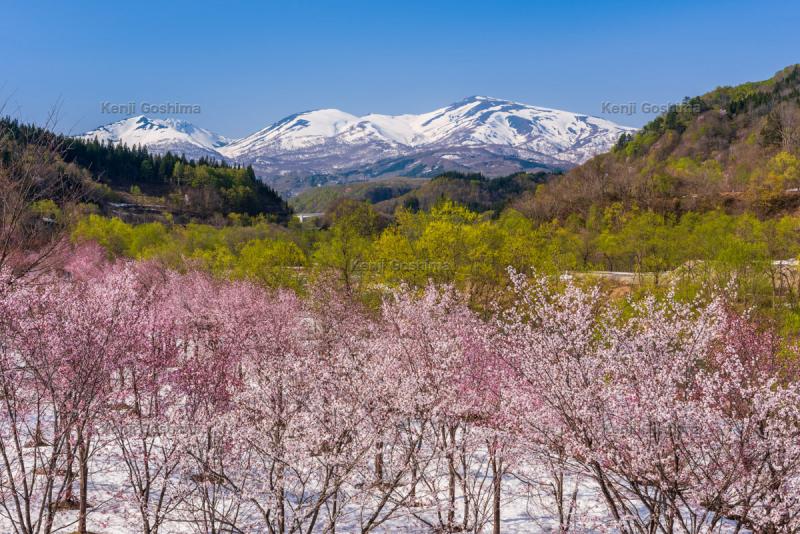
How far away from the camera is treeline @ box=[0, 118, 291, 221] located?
144500mm

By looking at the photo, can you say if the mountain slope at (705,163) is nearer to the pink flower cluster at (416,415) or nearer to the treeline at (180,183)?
the pink flower cluster at (416,415)

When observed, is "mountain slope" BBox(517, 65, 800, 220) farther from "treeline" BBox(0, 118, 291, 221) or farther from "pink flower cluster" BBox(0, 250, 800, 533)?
"treeline" BBox(0, 118, 291, 221)

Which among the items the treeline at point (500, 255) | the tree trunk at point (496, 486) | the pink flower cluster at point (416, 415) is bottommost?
the tree trunk at point (496, 486)

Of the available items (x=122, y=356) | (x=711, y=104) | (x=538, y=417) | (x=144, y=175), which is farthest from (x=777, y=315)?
(x=144, y=175)

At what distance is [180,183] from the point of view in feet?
513

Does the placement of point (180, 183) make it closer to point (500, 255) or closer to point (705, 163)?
point (705, 163)

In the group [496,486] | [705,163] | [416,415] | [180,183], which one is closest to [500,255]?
[496,486]

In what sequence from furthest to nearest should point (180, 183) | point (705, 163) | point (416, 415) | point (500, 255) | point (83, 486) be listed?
1. point (180, 183)
2. point (705, 163)
3. point (500, 255)
4. point (83, 486)
5. point (416, 415)

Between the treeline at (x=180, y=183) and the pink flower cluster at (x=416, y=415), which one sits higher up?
the treeline at (x=180, y=183)

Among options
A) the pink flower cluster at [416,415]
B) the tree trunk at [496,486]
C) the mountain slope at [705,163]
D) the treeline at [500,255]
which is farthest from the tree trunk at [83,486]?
the mountain slope at [705,163]

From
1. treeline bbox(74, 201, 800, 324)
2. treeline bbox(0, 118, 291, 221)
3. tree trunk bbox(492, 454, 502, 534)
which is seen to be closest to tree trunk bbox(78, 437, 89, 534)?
tree trunk bbox(492, 454, 502, 534)

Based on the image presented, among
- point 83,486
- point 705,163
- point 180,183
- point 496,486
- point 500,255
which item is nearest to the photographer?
point 496,486

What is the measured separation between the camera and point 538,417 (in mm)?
10883

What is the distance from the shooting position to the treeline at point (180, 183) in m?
144
